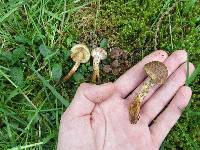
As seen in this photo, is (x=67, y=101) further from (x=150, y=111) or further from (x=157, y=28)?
(x=157, y=28)

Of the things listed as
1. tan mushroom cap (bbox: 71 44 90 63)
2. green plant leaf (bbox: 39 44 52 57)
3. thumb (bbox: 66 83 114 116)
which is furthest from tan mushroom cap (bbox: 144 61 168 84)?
green plant leaf (bbox: 39 44 52 57)

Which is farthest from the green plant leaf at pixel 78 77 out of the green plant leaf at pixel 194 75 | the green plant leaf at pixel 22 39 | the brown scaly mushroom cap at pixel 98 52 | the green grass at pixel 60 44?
the green plant leaf at pixel 194 75

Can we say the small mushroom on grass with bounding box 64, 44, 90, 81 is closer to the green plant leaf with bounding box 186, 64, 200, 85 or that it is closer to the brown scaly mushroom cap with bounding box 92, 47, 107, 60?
the brown scaly mushroom cap with bounding box 92, 47, 107, 60

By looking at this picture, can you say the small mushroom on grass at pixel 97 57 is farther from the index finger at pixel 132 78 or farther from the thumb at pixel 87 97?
the thumb at pixel 87 97

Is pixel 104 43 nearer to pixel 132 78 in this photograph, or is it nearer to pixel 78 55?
pixel 78 55

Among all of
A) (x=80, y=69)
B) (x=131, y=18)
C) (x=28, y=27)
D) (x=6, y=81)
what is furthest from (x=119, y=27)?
(x=6, y=81)

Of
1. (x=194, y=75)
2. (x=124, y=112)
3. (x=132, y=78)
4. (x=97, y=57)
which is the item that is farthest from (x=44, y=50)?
(x=194, y=75)
